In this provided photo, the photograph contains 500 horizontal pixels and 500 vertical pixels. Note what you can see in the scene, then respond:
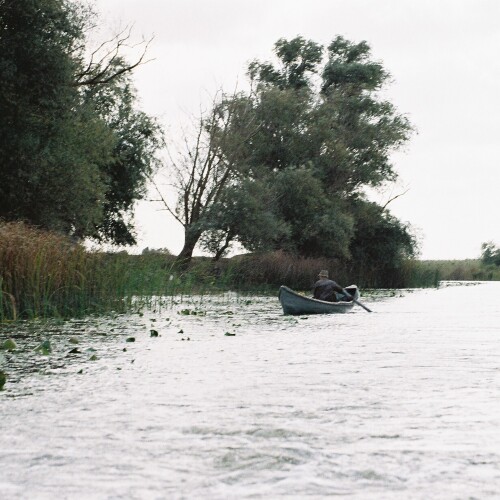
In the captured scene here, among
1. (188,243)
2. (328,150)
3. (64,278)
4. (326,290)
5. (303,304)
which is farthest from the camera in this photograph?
(328,150)

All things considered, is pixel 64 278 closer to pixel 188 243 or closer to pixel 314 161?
pixel 188 243

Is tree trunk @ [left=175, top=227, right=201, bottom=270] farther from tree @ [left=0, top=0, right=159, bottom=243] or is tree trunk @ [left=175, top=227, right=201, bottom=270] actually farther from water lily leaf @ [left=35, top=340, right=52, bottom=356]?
water lily leaf @ [left=35, top=340, right=52, bottom=356]

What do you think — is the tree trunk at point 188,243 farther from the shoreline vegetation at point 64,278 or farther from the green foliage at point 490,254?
the green foliage at point 490,254

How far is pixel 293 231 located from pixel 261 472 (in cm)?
3937

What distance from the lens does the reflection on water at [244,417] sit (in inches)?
226

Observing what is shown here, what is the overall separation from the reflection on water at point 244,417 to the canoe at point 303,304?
7091 millimetres

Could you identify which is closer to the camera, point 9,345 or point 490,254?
point 9,345

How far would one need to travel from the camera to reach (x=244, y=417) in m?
8.05

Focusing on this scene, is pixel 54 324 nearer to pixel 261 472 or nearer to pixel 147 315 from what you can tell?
pixel 147 315

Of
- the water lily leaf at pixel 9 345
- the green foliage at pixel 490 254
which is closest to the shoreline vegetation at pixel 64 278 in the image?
the water lily leaf at pixel 9 345

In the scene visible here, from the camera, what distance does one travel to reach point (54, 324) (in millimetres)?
16562

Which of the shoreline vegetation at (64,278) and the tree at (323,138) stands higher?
the tree at (323,138)

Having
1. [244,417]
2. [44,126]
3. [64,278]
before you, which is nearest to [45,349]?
[244,417]

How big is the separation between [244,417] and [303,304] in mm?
15697
